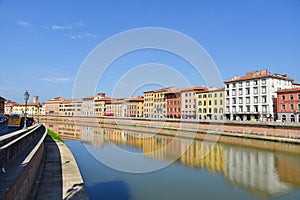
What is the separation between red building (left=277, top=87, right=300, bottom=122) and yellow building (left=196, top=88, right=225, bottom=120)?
13021 mm

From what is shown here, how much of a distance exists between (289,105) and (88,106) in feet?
251

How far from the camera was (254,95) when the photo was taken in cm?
4453

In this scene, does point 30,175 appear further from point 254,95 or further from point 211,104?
point 211,104

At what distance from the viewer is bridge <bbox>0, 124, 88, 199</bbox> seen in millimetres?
5743

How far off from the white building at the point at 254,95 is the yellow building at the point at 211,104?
2010mm

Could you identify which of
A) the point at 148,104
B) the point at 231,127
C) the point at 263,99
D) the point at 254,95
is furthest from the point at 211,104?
the point at 148,104

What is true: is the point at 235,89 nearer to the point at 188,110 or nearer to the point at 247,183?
the point at 188,110

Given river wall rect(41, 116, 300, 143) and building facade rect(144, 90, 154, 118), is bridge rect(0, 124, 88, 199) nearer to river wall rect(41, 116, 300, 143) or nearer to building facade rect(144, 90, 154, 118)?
river wall rect(41, 116, 300, 143)

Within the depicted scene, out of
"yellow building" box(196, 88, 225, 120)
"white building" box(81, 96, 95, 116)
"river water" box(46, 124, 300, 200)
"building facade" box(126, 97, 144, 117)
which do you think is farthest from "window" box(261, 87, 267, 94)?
"white building" box(81, 96, 95, 116)

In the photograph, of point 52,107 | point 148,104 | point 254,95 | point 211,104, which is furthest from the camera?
point 52,107

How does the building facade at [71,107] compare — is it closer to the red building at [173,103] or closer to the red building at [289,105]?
the red building at [173,103]

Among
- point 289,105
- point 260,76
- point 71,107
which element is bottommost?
point 289,105

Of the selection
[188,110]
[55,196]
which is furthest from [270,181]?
[188,110]

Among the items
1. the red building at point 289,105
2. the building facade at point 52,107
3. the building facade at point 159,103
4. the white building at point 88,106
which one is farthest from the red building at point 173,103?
the building facade at point 52,107
